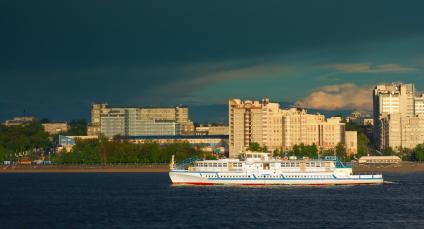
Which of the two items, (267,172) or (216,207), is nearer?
(216,207)

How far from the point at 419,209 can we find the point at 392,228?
15.8m

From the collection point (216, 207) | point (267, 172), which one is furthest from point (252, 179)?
point (216, 207)

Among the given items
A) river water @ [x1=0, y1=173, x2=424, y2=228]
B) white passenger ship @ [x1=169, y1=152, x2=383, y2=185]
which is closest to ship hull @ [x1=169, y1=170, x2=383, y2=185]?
white passenger ship @ [x1=169, y1=152, x2=383, y2=185]

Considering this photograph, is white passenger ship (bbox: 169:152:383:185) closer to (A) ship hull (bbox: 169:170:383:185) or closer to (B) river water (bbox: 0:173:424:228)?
(A) ship hull (bbox: 169:170:383:185)

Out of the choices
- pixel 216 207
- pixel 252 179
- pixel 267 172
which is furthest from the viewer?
pixel 252 179

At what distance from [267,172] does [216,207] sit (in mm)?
31930

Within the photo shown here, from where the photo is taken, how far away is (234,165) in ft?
401

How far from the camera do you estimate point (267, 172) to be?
121625 millimetres

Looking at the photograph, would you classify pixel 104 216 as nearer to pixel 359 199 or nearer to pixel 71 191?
pixel 359 199

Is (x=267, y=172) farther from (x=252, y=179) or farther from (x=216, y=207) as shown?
(x=216, y=207)

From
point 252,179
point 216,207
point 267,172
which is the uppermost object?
point 267,172

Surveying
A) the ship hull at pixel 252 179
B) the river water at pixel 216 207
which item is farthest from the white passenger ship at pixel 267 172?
the river water at pixel 216 207

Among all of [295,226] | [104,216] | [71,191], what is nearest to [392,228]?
[295,226]

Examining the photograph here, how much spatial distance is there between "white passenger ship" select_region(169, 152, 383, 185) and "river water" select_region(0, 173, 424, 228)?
2.76 m
